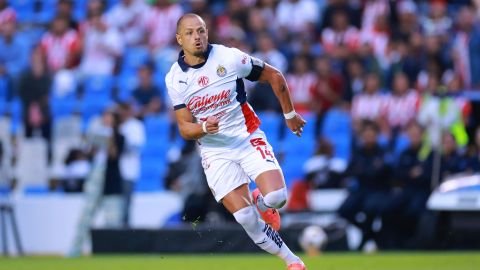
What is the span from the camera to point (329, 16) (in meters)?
23.1

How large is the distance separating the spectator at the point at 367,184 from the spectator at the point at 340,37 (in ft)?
11.2

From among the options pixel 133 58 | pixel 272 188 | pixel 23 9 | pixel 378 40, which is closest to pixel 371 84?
pixel 378 40

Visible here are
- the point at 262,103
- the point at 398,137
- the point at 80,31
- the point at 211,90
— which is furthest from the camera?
the point at 80,31

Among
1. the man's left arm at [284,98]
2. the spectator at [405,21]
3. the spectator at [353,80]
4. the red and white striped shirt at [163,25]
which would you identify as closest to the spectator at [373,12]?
the spectator at [405,21]

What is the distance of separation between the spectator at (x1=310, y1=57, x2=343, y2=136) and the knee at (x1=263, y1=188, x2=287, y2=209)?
403 inches

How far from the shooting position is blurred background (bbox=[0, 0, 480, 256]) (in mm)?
18734

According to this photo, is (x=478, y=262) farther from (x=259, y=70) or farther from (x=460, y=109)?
(x=460, y=109)

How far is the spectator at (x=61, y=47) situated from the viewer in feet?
82.4

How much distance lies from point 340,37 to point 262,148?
455 inches

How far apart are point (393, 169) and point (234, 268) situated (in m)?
5.42

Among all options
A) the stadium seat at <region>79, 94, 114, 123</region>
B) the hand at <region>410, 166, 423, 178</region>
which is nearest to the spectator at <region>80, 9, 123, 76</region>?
the stadium seat at <region>79, 94, 114, 123</region>

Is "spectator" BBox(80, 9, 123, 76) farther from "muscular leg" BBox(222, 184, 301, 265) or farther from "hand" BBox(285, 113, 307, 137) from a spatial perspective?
"muscular leg" BBox(222, 184, 301, 265)

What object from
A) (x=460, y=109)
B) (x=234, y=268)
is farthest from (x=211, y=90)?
(x=460, y=109)

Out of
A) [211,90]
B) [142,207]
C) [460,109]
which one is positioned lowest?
[142,207]
